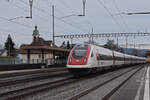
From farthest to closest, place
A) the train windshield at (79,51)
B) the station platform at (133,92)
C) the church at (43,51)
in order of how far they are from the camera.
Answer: the church at (43,51) → the train windshield at (79,51) → the station platform at (133,92)

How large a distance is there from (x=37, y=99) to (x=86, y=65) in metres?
10.4

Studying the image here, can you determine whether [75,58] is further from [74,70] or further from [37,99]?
[37,99]

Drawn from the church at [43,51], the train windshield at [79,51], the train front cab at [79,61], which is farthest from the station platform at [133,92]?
the church at [43,51]

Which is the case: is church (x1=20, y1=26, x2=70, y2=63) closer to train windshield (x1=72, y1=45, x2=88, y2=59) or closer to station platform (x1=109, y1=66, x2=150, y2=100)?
train windshield (x1=72, y1=45, x2=88, y2=59)

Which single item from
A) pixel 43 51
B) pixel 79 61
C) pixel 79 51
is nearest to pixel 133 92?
pixel 79 61

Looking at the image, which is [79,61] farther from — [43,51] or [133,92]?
[43,51]

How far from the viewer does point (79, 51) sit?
2134 centimetres

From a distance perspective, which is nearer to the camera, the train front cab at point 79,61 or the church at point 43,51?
the train front cab at point 79,61

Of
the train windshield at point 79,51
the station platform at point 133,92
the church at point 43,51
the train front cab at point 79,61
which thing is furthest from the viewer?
the church at point 43,51

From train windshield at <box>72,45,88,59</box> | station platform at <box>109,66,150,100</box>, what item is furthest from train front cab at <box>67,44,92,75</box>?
station platform at <box>109,66,150,100</box>

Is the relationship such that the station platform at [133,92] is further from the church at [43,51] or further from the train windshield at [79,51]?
the church at [43,51]

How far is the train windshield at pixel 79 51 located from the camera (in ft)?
68.4

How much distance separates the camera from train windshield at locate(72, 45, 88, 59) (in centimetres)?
2085

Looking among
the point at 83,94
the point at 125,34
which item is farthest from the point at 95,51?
the point at 125,34
